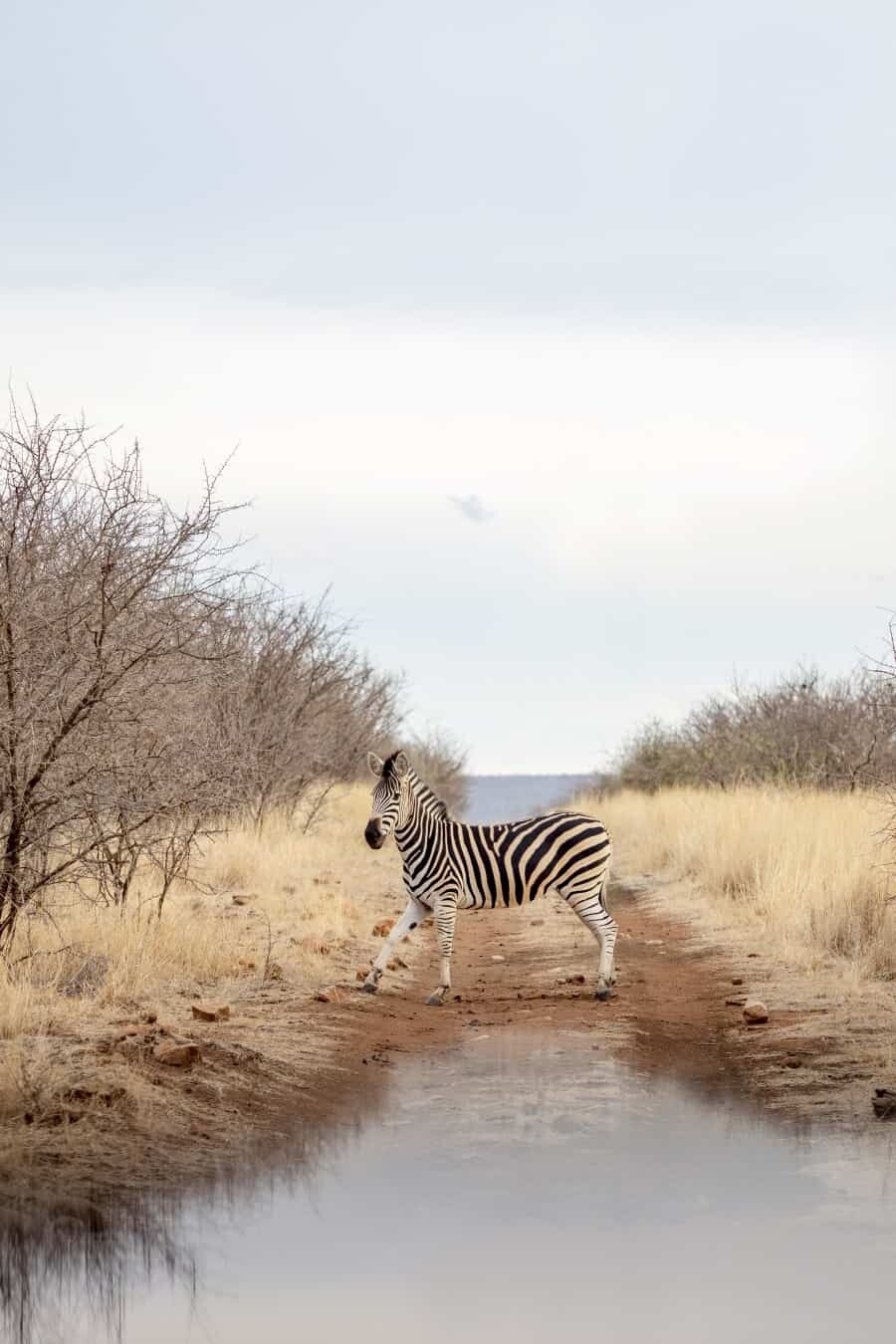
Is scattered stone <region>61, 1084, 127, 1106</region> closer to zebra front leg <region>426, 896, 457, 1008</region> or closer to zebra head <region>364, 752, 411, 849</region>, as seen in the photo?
zebra front leg <region>426, 896, 457, 1008</region>

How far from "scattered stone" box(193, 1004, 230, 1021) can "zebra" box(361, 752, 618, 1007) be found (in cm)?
216

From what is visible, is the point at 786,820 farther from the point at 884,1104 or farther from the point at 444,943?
the point at 884,1104

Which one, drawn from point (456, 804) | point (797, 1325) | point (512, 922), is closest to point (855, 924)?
point (512, 922)

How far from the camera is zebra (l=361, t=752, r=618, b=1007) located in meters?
12.8

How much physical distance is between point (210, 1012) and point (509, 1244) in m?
4.72

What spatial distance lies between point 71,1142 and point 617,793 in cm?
3921

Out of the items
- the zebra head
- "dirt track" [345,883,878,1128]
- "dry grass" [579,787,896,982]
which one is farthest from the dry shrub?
Result: "dry grass" [579,787,896,982]

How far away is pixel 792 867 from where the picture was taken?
1789cm

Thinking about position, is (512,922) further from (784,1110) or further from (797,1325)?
(797,1325)

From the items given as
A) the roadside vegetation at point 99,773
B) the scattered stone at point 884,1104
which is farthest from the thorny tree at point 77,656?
the scattered stone at point 884,1104

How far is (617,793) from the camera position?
152ft

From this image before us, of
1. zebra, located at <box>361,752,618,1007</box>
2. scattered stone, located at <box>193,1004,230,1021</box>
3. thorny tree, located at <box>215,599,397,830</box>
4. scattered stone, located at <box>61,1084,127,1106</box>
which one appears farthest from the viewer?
thorny tree, located at <box>215,599,397,830</box>

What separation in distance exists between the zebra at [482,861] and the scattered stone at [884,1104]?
419cm

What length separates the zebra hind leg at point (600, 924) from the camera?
12.5m
